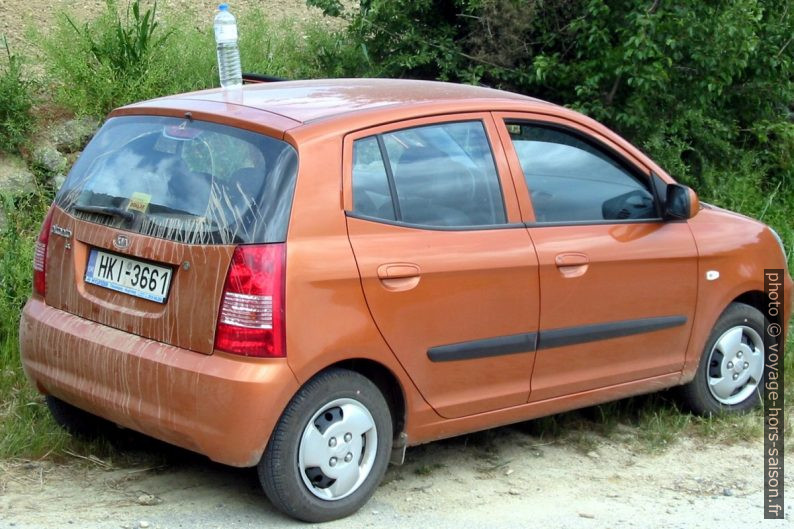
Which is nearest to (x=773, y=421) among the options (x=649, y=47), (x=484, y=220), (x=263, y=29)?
(x=484, y=220)

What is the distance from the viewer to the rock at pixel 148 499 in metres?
4.69

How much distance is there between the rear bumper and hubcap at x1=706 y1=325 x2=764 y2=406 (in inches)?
110

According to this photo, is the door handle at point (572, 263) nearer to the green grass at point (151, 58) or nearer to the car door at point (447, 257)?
the car door at point (447, 257)

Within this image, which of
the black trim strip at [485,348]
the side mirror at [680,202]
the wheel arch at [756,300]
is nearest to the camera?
the black trim strip at [485,348]

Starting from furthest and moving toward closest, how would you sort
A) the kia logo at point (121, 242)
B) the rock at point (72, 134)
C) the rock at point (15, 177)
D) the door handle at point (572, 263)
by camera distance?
1. the rock at point (72, 134)
2. the rock at point (15, 177)
3. the door handle at point (572, 263)
4. the kia logo at point (121, 242)

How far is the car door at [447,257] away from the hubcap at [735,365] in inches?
58.8

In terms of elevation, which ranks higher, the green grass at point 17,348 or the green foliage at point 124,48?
the green foliage at point 124,48

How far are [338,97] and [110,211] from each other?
1.10 m

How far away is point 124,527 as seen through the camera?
4406 mm

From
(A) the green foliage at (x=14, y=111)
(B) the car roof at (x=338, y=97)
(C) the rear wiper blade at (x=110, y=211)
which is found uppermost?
(B) the car roof at (x=338, y=97)

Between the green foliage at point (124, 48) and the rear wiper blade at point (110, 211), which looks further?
the green foliage at point (124, 48)

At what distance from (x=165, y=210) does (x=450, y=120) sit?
4.31ft

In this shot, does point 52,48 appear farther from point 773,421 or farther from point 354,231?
point 773,421

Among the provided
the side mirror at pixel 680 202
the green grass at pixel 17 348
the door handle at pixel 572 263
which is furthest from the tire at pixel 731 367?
the green grass at pixel 17 348
